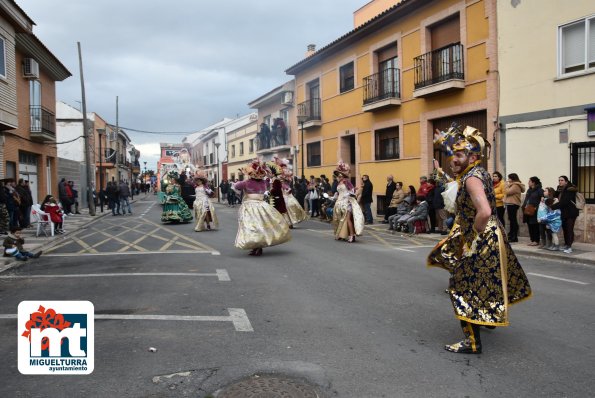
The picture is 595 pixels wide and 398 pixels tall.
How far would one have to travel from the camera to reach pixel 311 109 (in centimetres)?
2528

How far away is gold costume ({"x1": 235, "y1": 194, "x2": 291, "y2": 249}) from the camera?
9.77 metres

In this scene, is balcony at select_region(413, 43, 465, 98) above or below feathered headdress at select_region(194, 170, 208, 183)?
above

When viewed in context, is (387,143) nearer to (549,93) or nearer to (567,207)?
(549,93)

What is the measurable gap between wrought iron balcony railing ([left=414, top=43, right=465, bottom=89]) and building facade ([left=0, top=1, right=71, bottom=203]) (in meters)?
13.9

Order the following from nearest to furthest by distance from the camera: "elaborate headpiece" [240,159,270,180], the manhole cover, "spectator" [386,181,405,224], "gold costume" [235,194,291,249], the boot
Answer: the manhole cover, the boot, "gold costume" [235,194,291,249], "elaborate headpiece" [240,159,270,180], "spectator" [386,181,405,224]

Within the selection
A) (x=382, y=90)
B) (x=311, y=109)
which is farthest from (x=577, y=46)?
(x=311, y=109)

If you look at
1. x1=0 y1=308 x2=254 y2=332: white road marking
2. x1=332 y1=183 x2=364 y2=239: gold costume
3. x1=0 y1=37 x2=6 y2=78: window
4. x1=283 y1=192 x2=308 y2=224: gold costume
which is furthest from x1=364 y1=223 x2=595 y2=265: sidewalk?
x1=0 y1=37 x2=6 y2=78: window

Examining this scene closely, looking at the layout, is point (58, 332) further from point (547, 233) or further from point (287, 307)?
point (547, 233)

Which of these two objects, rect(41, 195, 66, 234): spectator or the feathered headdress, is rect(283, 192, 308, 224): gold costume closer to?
the feathered headdress

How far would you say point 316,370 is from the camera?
390cm

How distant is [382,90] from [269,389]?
56.7 ft

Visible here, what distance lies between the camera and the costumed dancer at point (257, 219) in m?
9.78

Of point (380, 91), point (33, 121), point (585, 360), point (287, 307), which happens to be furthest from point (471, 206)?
point (33, 121)

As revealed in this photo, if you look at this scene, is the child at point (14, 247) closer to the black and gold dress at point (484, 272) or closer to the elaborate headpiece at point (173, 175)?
the elaborate headpiece at point (173, 175)
